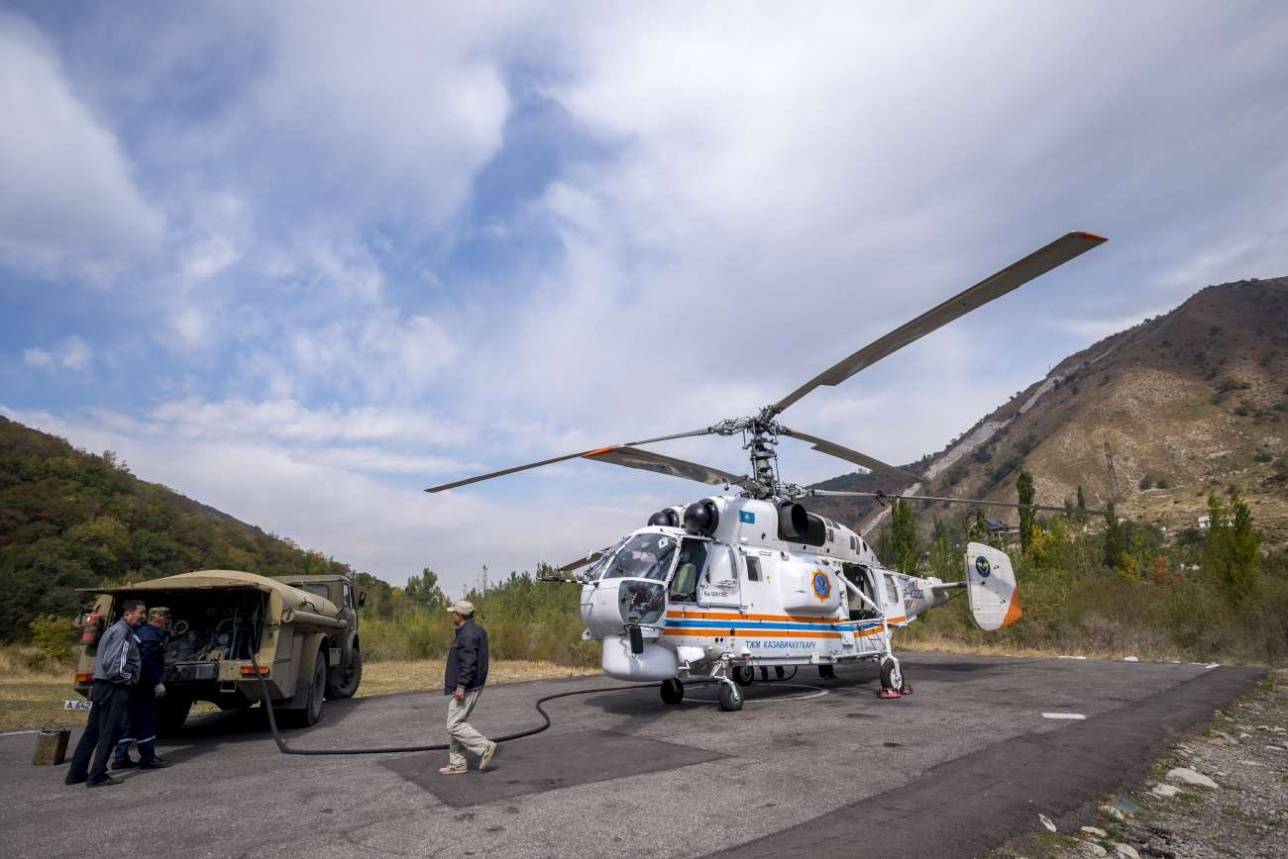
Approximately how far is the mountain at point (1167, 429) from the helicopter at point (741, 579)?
216ft

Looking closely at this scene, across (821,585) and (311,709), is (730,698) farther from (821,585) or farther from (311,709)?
(311,709)

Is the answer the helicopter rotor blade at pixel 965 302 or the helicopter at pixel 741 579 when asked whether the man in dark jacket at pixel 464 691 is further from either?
the helicopter rotor blade at pixel 965 302

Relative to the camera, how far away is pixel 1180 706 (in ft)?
36.0

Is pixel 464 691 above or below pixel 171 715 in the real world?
above

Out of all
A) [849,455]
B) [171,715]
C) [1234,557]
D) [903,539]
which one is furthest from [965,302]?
[903,539]

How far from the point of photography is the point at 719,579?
476 inches

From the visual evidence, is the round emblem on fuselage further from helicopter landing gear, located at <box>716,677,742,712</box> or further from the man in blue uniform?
the man in blue uniform

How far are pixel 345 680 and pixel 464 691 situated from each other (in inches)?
291

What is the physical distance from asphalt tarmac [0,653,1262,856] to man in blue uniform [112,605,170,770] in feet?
0.94

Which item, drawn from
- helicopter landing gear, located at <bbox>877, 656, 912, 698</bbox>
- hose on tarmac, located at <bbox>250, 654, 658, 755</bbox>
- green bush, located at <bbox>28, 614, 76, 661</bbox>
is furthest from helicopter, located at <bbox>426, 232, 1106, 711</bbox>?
green bush, located at <bbox>28, 614, 76, 661</bbox>

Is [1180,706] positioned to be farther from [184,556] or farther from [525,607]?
[184,556]

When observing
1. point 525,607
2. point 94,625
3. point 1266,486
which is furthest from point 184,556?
point 1266,486

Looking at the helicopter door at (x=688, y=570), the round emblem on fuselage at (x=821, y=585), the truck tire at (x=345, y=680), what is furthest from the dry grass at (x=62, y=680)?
the round emblem on fuselage at (x=821, y=585)

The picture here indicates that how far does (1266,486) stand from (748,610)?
9464 centimetres
